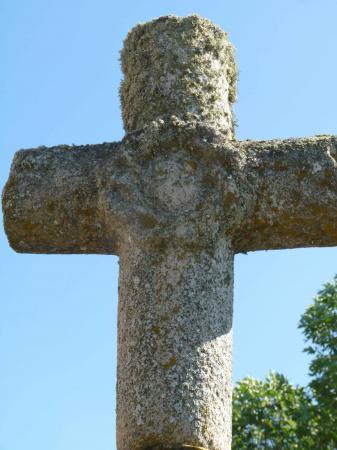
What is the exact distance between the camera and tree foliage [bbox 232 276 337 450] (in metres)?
18.2

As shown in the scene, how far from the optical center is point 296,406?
18797 mm

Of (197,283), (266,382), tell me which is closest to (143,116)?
(197,283)

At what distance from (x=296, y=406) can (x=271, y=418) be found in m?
0.67

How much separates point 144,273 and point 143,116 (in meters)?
0.97

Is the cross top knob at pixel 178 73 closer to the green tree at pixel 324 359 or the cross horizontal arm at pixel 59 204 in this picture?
the cross horizontal arm at pixel 59 204

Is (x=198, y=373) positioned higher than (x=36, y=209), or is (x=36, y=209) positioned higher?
(x=36, y=209)

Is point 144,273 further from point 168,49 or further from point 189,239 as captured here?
point 168,49

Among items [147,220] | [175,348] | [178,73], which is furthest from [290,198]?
[175,348]

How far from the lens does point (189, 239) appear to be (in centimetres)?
399

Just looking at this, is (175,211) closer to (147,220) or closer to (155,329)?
(147,220)

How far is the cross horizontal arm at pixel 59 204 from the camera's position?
4.34m

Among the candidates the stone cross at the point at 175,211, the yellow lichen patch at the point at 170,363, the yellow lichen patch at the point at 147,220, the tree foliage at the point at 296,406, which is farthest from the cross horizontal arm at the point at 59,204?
the tree foliage at the point at 296,406

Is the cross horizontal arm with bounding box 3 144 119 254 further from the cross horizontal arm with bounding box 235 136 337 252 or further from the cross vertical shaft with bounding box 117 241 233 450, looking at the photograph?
the cross horizontal arm with bounding box 235 136 337 252

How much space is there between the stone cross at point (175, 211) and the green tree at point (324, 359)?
1461 cm
